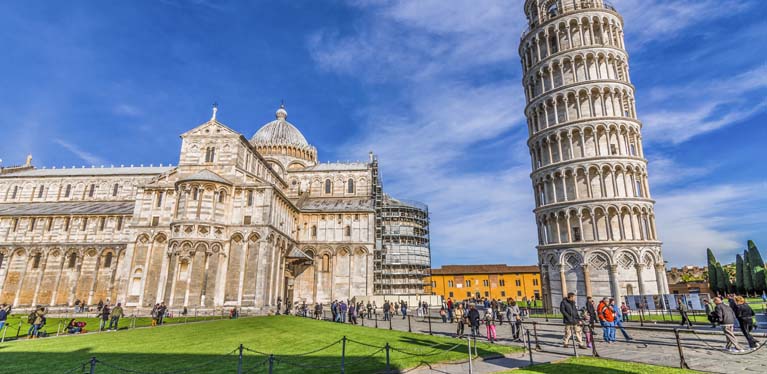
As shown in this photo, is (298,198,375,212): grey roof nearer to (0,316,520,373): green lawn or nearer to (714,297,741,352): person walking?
(0,316,520,373): green lawn

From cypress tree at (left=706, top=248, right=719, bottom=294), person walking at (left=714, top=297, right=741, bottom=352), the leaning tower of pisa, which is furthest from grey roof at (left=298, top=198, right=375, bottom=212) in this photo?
cypress tree at (left=706, top=248, right=719, bottom=294)

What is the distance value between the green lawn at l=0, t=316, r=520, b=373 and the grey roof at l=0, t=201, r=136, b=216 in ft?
96.1

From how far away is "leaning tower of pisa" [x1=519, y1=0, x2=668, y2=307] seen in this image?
28.3 meters

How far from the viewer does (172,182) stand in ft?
107

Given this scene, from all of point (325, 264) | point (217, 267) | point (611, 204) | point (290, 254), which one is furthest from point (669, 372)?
point (325, 264)

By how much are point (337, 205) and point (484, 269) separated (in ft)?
133

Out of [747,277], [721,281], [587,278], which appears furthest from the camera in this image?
[721,281]

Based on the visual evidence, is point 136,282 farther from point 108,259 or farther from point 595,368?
point 595,368

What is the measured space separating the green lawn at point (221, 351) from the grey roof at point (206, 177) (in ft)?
48.0

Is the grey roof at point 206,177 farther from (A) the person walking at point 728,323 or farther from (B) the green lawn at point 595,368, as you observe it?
(A) the person walking at point 728,323

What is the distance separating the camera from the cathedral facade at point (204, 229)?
30344 mm

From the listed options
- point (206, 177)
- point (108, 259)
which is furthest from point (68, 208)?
point (206, 177)

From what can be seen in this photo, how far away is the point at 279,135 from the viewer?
172ft

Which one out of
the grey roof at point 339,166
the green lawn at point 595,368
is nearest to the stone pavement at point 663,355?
the green lawn at point 595,368
